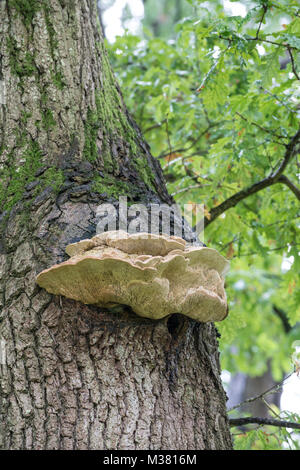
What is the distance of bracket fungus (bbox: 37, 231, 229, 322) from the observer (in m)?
1.86

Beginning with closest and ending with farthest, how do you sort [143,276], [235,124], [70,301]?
[143,276] < [70,301] < [235,124]

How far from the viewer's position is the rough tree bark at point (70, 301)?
1880 millimetres

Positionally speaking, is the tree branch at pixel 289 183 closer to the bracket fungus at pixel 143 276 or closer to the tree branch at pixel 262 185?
the tree branch at pixel 262 185

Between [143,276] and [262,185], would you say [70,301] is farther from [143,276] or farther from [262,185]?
[262,185]

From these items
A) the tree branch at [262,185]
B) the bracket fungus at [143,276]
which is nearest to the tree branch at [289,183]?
the tree branch at [262,185]

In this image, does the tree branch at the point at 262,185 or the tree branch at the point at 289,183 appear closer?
the tree branch at the point at 262,185

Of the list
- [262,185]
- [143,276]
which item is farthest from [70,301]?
[262,185]

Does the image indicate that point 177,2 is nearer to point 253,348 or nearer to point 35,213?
point 253,348

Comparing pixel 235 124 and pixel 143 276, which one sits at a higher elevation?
pixel 235 124

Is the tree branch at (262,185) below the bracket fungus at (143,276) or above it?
above

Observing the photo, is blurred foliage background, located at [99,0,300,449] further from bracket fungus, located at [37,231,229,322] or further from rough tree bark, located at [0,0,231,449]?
bracket fungus, located at [37,231,229,322]

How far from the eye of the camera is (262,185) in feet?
13.5

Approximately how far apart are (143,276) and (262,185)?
258 centimetres

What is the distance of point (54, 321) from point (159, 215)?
82 cm
